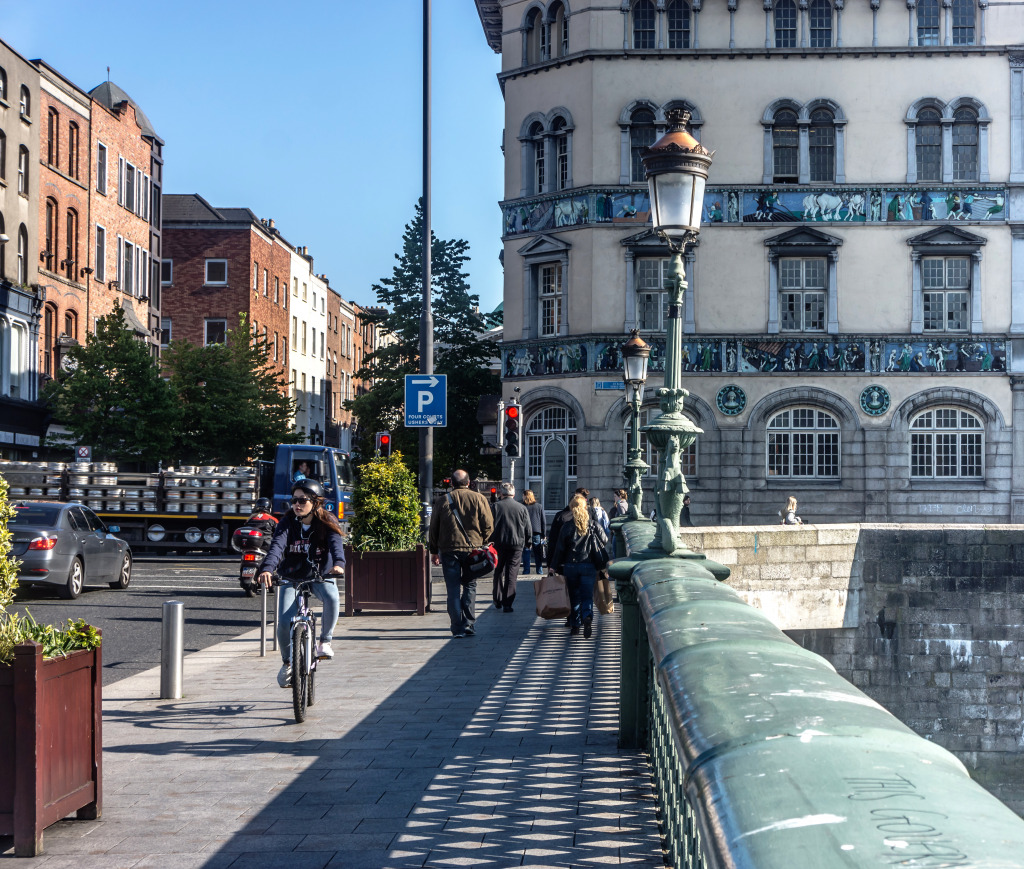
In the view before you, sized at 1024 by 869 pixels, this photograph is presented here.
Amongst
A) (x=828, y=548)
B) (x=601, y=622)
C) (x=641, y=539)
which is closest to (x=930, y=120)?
(x=828, y=548)

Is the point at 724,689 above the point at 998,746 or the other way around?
above

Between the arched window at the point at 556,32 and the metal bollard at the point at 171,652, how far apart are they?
26.8 m

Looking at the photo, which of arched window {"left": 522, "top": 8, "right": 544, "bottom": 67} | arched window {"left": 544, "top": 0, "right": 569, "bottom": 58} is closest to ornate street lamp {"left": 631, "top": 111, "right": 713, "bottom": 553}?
arched window {"left": 544, "top": 0, "right": 569, "bottom": 58}

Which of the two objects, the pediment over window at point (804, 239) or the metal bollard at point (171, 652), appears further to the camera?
the pediment over window at point (804, 239)

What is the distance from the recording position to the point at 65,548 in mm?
19391

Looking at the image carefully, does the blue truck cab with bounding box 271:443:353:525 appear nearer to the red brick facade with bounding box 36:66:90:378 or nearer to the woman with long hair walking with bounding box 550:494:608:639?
the red brick facade with bounding box 36:66:90:378

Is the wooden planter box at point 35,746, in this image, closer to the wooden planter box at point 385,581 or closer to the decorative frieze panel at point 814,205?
the wooden planter box at point 385,581

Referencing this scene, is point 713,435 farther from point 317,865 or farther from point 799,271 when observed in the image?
point 317,865

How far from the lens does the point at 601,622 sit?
640 inches

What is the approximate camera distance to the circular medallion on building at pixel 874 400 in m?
31.9

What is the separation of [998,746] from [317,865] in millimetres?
20408

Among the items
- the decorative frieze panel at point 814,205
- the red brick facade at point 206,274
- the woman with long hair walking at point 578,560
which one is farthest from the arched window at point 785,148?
the red brick facade at point 206,274

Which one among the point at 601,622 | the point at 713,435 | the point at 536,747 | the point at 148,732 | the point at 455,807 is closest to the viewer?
the point at 455,807

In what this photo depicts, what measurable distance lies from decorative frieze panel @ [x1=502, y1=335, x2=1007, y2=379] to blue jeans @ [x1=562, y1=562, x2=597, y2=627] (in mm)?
18064
